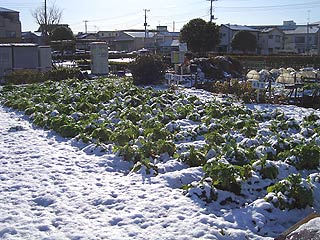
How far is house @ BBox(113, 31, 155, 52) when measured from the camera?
70125 mm

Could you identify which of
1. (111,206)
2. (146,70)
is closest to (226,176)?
(111,206)

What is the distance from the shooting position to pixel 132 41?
231 feet

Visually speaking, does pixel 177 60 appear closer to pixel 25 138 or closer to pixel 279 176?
pixel 25 138

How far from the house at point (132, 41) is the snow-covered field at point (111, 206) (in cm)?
6363

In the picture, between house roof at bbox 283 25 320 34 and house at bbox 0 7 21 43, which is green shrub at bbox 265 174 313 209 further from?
house roof at bbox 283 25 320 34

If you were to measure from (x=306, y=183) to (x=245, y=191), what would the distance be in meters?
0.71

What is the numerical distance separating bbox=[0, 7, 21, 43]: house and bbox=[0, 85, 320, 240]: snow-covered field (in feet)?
149

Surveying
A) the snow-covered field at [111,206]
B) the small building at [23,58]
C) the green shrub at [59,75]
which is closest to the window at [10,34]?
the small building at [23,58]

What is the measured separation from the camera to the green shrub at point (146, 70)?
15.4m

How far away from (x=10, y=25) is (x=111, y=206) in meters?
49.2

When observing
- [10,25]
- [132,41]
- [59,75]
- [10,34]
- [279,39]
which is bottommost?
[59,75]

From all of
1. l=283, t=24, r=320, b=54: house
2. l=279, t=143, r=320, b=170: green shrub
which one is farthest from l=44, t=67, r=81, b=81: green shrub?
l=283, t=24, r=320, b=54: house

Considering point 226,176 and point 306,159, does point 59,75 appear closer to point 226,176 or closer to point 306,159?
point 306,159

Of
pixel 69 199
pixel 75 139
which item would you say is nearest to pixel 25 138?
pixel 75 139
